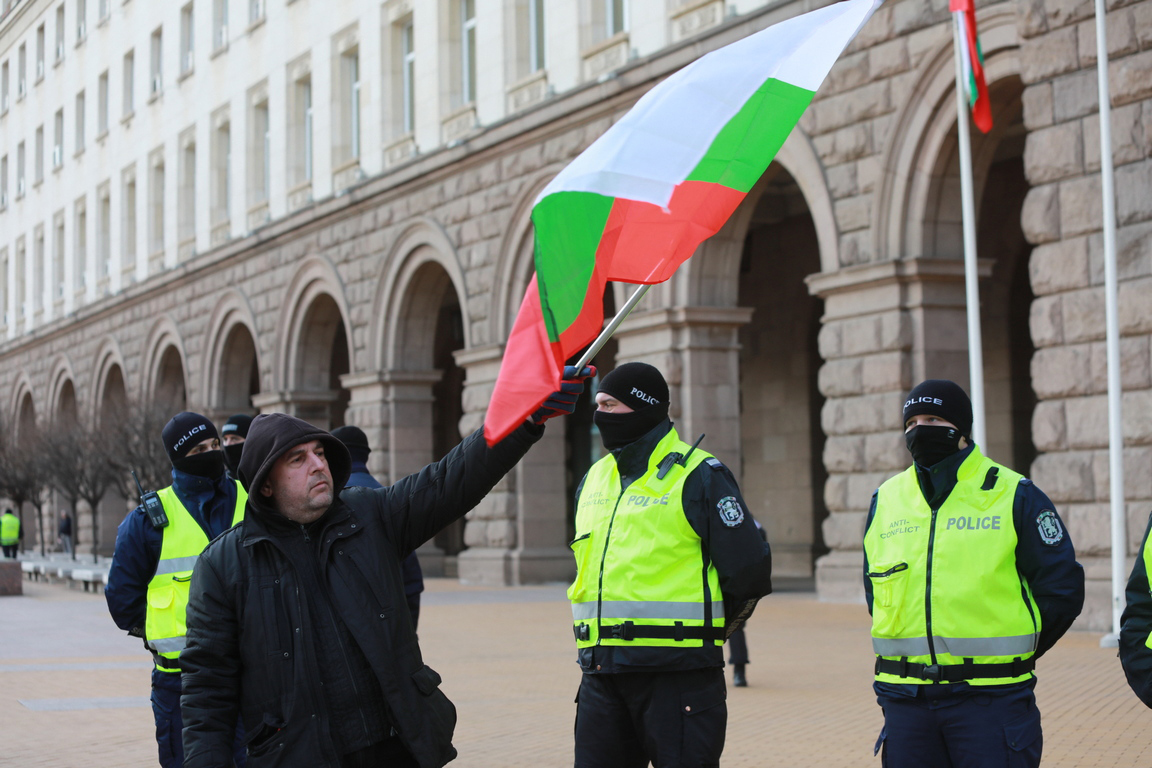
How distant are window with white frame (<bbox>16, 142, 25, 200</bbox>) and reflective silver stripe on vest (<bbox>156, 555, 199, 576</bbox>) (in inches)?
2025

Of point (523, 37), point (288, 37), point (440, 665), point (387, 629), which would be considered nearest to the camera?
point (387, 629)

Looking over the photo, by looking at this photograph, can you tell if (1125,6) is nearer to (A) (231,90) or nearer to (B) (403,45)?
(B) (403,45)

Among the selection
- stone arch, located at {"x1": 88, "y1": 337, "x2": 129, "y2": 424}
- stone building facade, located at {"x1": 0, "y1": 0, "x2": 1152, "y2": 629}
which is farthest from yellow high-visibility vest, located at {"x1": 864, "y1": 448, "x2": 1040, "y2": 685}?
stone arch, located at {"x1": 88, "y1": 337, "x2": 129, "y2": 424}

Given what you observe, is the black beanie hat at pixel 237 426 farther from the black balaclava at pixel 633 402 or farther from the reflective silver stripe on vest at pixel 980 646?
the reflective silver stripe on vest at pixel 980 646

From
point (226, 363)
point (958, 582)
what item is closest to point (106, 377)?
point (226, 363)

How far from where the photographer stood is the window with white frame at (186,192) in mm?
38375

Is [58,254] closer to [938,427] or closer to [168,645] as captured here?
[168,645]

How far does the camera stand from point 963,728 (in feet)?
15.1

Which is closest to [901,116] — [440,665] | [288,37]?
[440,665]

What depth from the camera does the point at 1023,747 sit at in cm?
453

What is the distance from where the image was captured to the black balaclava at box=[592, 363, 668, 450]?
518cm

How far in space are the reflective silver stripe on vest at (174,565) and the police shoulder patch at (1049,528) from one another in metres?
3.31

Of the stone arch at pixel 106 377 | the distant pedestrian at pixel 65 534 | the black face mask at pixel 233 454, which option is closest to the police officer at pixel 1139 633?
the black face mask at pixel 233 454

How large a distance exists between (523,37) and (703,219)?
20355 millimetres
